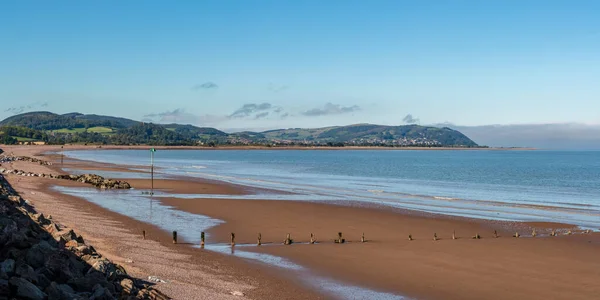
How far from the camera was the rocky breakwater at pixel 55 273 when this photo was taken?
1055 centimetres

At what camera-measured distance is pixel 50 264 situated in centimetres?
1234

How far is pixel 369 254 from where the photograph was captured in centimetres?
2414

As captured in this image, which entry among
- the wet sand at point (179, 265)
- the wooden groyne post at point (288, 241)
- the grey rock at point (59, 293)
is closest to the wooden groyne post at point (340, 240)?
the wooden groyne post at point (288, 241)

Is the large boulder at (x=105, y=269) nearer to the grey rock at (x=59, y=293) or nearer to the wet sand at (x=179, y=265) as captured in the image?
the wet sand at (x=179, y=265)

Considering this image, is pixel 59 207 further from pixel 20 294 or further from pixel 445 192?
pixel 445 192

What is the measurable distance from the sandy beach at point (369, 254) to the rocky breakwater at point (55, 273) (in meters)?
2.07

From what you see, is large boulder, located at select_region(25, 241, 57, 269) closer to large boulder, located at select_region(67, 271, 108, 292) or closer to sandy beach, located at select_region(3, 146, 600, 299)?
large boulder, located at select_region(67, 271, 108, 292)

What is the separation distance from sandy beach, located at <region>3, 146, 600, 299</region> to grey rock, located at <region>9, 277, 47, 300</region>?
491 cm

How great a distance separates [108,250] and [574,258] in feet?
64.0

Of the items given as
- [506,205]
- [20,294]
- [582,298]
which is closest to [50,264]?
[20,294]

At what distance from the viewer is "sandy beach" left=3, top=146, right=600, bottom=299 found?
1808 cm

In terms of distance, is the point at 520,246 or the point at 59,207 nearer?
the point at 520,246

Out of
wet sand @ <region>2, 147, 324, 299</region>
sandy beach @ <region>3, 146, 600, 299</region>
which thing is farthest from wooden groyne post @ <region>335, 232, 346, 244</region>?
wet sand @ <region>2, 147, 324, 299</region>

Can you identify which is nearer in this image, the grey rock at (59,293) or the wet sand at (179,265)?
the grey rock at (59,293)
